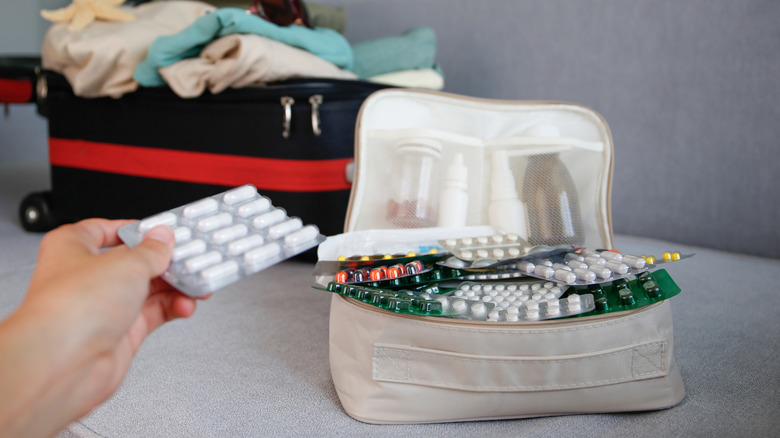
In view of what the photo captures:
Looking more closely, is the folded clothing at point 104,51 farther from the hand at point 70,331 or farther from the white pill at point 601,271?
the white pill at point 601,271

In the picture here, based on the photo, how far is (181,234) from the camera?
0.41m

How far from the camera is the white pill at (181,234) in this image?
0.40 metres

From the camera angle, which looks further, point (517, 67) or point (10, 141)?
point (10, 141)

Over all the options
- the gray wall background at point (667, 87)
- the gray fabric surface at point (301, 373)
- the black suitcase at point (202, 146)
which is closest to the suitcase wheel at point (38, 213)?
the black suitcase at point (202, 146)

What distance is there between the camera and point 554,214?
0.67 meters

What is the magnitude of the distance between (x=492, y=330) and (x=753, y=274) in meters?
0.65

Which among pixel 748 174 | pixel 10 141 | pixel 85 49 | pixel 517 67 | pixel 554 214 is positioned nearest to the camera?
pixel 554 214

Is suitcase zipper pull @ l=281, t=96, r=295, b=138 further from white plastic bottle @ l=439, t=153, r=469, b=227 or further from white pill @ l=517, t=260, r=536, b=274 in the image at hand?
white pill @ l=517, t=260, r=536, b=274

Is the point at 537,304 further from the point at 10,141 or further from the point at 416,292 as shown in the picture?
the point at 10,141

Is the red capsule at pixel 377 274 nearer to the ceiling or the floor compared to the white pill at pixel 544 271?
nearer to the floor

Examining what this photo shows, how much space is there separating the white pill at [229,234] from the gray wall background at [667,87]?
2.82 feet

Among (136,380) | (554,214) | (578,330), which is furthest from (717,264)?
(136,380)

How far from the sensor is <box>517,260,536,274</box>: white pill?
0.53 m

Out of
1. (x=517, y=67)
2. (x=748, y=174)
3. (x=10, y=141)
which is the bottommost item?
(x=10, y=141)
